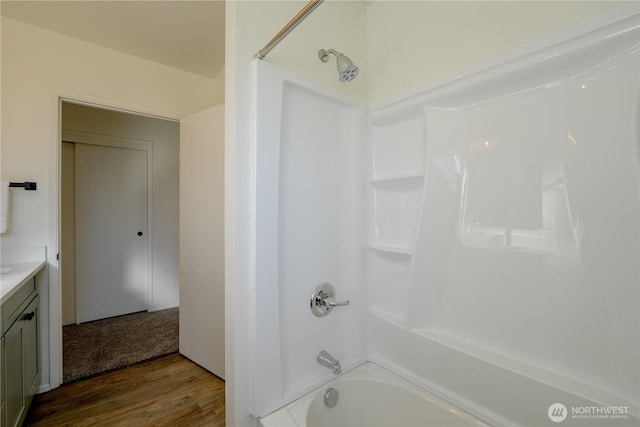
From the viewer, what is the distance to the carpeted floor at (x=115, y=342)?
220 centimetres

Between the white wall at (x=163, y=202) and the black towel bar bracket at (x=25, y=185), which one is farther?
the white wall at (x=163, y=202)

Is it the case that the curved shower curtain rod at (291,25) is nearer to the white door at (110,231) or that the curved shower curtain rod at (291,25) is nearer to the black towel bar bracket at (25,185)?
the black towel bar bracket at (25,185)

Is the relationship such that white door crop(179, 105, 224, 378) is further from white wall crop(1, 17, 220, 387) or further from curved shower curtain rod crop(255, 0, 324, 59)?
curved shower curtain rod crop(255, 0, 324, 59)

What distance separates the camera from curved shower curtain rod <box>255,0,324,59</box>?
3.01 ft

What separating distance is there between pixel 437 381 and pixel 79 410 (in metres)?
2.22

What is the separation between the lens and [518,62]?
1.02m

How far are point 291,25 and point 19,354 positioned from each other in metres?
2.21

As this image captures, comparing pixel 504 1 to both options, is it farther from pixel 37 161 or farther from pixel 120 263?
pixel 120 263

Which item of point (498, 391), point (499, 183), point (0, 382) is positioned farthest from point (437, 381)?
point (0, 382)

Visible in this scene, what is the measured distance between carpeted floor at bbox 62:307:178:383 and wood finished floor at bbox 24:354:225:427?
148 millimetres

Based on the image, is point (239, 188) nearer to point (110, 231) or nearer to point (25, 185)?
point (25, 185)

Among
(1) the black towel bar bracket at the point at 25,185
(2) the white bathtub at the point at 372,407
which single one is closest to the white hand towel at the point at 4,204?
(1) the black towel bar bracket at the point at 25,185

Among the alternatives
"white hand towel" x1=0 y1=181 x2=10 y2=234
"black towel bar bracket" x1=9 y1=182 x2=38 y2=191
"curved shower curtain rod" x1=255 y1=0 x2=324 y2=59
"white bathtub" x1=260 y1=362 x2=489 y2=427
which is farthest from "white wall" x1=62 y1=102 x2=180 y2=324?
"white bathtub" x1=260 y1=362 x2=489 y2=427

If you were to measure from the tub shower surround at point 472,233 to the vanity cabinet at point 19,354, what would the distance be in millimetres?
1274
